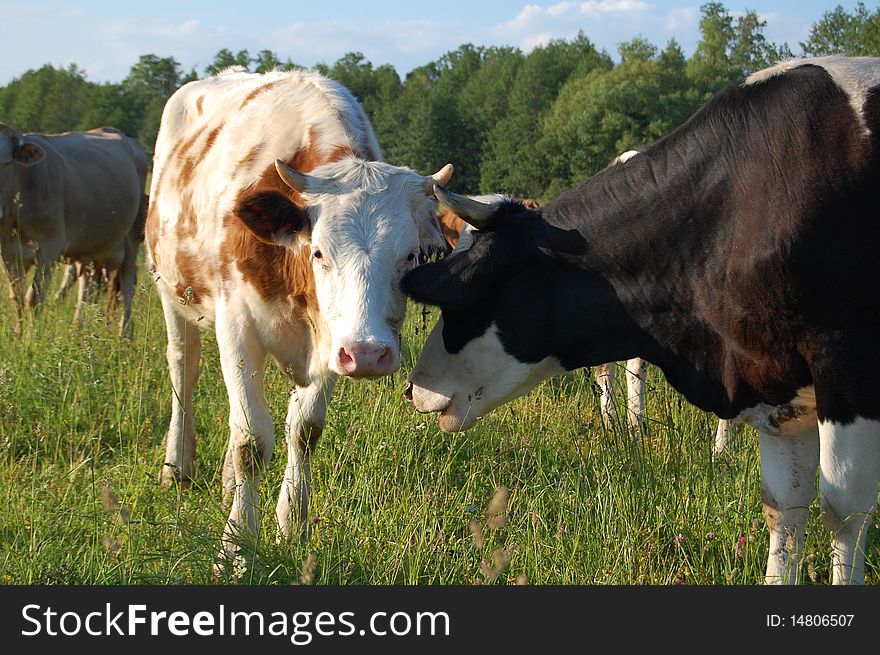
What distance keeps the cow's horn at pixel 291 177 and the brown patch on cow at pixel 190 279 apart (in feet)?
2.98

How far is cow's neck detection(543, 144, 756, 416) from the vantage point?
348 cm

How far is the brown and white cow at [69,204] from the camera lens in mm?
9625

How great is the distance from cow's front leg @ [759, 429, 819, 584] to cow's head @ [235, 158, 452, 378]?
1526 mm

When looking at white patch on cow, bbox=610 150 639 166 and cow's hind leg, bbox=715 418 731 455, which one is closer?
white patch on cow, bbox=610 150 639 166

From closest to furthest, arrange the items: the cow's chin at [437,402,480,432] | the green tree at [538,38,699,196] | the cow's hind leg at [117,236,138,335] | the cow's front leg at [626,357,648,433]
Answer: the cow's chin at [437,402,480,432], the cow's front leg at [626,357,648,433], the cow's hind leg at [117,236,138,335], the green tree at [538,38,699,196]

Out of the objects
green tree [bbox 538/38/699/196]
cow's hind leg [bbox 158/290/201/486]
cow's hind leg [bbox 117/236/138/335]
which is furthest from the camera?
green tree [bbox 538/38/699/196]

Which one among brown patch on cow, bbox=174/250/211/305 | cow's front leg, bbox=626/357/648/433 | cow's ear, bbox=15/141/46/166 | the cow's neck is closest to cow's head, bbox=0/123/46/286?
cow's ear, bbox=15/141/46/166

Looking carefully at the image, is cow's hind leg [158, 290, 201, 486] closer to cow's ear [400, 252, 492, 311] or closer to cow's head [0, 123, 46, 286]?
cow's ear [400, 252, 492, 311]

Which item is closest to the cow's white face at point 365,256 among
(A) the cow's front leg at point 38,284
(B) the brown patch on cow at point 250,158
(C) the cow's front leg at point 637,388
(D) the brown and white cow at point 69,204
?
(B) the brown patch on cow at point 250,158

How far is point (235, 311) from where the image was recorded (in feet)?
14.5

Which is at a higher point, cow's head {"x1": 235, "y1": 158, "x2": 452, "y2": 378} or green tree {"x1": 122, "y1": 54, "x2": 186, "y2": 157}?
green tree {"x1": 122, "y1": 54, "x2": 186, "y2": 157}

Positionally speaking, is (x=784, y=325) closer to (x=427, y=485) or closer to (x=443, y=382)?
(x=443, y=382)

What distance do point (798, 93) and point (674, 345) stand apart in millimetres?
973

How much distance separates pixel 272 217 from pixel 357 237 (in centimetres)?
42
